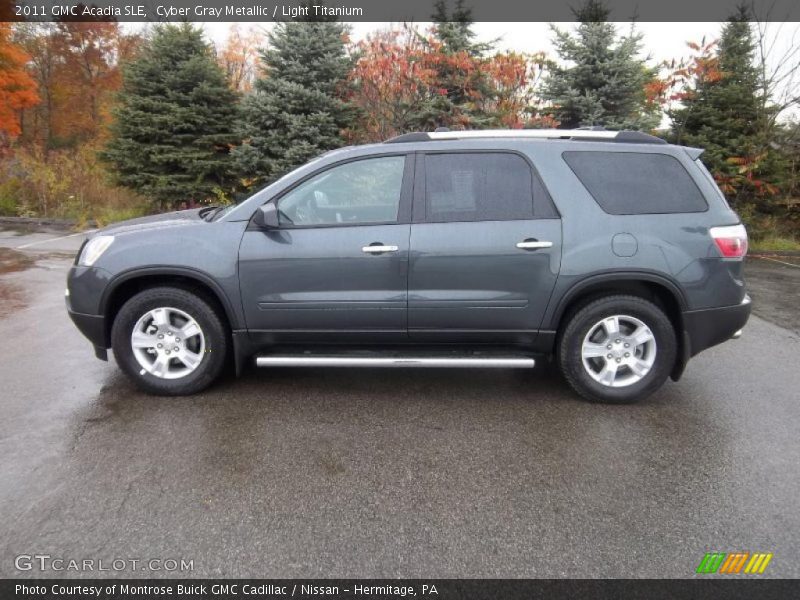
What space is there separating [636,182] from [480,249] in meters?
1.22

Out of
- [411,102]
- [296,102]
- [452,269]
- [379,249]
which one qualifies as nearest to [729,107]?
[411,102]

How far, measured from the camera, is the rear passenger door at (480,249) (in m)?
3.77

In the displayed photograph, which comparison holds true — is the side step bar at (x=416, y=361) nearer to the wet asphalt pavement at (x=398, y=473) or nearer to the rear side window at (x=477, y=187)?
the wet asphalt pavement at (x=398, y=473)

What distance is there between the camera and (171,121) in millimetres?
13078

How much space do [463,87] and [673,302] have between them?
10.4 m

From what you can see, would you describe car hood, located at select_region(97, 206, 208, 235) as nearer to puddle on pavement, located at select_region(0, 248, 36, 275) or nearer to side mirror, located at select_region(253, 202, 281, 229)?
side mirror, located at select_region(253, 202, 281, 229)

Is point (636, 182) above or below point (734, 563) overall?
above

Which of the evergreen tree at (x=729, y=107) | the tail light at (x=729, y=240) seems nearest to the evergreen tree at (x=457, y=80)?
the evergreen tree at (x=729, y=107)

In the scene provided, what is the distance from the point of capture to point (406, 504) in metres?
2.73

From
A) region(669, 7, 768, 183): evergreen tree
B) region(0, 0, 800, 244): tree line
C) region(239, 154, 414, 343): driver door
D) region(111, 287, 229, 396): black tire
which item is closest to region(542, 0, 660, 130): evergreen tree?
region(0, 0, 800, 244): tree line

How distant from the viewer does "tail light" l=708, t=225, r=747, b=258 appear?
3752 millimetres

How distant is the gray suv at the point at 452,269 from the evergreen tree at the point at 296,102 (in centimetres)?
899

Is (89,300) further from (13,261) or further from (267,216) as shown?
(13,261)

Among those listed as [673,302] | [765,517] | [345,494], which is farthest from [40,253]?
[765,517]
